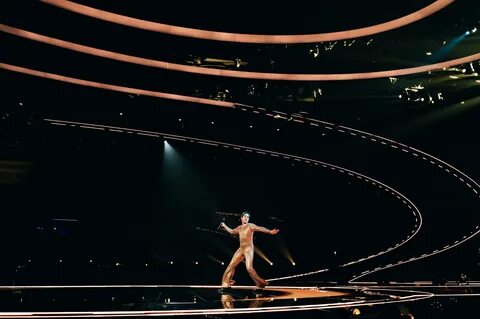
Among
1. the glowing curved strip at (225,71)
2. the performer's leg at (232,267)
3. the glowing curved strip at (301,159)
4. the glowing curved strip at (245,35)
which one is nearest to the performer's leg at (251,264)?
the performer's leg at (232,267)

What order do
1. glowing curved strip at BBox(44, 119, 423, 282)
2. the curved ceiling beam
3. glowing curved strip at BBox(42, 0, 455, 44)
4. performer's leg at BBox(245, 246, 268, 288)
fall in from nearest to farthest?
glowing curved strip at BBox(42, 0, 455, 44) < performer's leg at BBox(245, 246, 268, 288) < the curved ceiling beam < glowing curved strip at BBox(44, 119, 423, 282)

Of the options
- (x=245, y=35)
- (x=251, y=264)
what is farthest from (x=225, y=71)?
(x=251, y=264)

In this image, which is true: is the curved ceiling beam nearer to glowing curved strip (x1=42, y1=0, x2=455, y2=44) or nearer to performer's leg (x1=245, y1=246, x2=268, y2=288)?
glowing curved strip (x1=42, y1=0, x2=455, y2=44)

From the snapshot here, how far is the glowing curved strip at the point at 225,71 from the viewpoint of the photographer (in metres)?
8.28

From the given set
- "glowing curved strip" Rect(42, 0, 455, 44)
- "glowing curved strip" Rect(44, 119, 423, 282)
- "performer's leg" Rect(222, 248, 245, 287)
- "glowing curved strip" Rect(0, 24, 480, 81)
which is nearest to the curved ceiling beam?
"glowing curved strip" Rect(0, 24, 480, 81)

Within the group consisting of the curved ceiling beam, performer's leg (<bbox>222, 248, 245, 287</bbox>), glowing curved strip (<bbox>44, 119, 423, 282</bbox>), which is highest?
the curved ceiling beam

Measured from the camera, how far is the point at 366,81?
9.98 metres

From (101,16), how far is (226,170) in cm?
771

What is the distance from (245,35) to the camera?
812 centimetres

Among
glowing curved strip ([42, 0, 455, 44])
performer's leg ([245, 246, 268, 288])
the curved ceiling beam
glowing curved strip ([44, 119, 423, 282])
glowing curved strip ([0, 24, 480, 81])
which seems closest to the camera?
glowing curved strip ([42, 0, 455, 44])

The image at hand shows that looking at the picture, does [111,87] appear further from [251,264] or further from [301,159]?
[301,159]

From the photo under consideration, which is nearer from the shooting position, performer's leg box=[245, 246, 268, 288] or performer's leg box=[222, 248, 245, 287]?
performer's leg box=[245, 246, 268, 288]

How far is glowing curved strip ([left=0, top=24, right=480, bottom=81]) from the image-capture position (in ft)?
27.2

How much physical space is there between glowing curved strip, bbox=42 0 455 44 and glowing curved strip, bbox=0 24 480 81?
1.41 meters
